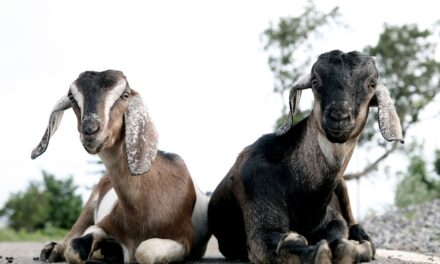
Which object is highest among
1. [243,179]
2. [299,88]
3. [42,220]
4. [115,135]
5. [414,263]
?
[299,88]

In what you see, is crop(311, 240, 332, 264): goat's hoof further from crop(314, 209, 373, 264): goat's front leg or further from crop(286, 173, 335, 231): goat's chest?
crop(286, 173, 335, 231): goat's chest

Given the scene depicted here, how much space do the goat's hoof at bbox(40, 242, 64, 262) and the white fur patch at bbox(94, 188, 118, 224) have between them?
50cm

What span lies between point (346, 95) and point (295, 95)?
86 centimetres

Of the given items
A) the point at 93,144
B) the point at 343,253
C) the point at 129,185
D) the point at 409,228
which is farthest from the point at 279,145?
the point at 409,228

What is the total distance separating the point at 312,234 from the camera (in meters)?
5.50

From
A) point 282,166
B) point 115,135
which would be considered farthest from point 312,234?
point 115,135

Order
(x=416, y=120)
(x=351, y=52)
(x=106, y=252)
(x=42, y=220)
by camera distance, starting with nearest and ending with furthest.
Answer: (x=351, y=52)
(x=106, y=252)
(x=416, y=120)
(x=42, y=220)

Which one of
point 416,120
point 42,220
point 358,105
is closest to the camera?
point 358,105

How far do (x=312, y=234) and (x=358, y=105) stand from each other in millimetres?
1295

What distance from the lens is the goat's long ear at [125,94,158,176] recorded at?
5297mm

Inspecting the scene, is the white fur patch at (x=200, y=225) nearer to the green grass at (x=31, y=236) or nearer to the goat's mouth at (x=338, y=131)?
the goat's mouth at (x=338, y=131)

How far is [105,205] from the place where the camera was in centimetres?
680

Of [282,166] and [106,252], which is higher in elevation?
[282,166]

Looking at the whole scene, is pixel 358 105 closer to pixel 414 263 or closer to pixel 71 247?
pixel 414 263
